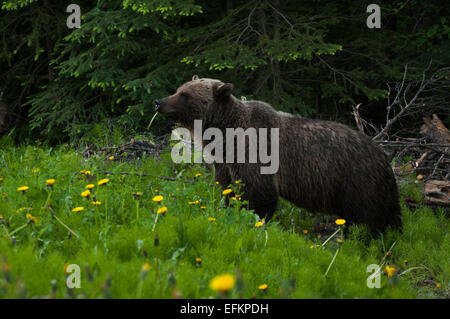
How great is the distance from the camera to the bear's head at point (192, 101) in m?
4.77

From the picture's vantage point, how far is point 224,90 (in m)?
4.76

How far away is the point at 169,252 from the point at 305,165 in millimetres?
2225

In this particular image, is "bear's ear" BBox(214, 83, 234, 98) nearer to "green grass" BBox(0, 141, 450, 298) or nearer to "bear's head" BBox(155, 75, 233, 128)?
"bear's head" BBox(155, 75, 233, 128)

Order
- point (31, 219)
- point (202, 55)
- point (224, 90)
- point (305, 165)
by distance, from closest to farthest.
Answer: point (31, 219) < point (305, 165) < point (224, 90) < point (202, 55)

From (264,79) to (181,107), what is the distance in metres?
3.60

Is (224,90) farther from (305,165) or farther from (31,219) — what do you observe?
(31,219)

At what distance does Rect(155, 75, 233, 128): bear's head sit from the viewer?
4770mm

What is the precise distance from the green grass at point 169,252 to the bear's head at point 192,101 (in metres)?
0.91

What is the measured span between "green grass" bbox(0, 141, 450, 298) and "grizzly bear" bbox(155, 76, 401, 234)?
0.33m

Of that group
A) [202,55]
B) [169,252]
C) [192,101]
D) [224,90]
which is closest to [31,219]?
[169,252]

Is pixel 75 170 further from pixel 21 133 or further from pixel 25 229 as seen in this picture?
pixel 21 133

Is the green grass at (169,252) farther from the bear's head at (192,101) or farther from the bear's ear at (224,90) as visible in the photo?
the bear's ear at (224,90)

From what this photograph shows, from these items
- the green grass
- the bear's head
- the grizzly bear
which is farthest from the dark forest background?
the green grass
